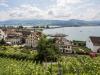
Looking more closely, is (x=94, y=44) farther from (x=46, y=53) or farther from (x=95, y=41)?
(x=46, y=53)

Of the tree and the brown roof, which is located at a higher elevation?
the tree

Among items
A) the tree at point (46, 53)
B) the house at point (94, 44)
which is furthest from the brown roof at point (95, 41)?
the tree at point (46, 53)

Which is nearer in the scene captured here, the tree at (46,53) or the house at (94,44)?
the tree at (46,53)

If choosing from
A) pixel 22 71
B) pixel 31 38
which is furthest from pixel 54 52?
pixel 31 38

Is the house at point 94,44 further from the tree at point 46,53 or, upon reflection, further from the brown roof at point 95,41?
the tree at point 46,53

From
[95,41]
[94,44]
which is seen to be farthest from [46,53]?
[95,41]

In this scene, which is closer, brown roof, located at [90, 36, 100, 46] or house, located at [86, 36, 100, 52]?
house, located at [86, 36, 100, 52]

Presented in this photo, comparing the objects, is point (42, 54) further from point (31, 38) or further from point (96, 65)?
point (31, 38)

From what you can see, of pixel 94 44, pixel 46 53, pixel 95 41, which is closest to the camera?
pixel 46 53

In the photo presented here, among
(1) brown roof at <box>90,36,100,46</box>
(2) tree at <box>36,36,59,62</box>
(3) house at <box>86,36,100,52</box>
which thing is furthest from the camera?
(1) brown roof at <box>90,36,100,46</box>

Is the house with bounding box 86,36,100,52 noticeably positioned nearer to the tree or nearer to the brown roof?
the brown roof

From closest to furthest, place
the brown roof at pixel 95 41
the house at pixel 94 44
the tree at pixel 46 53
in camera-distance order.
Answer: the tree at pixel 46 53 < the house at pixel 94 44 < the brown roof at pixel 95 41

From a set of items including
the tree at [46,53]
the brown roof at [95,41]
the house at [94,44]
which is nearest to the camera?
the tree at [46,53]

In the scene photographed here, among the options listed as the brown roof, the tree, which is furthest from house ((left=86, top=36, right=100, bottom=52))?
the tree
